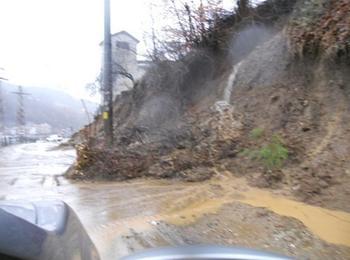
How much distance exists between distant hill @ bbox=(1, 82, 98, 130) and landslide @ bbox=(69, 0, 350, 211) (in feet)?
157

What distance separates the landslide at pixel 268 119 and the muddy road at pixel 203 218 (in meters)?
0.66

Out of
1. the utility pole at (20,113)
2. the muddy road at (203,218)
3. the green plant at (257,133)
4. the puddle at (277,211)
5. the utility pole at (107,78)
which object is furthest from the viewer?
the utility pole at (20,113)

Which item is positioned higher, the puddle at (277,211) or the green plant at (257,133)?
the green plant at (257,133)

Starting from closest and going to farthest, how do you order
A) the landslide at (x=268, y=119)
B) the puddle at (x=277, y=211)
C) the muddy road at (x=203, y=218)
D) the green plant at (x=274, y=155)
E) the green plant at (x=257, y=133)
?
1. the muddy road at (x=203, y=218)
2. the puddle at (x=277, y=211)
3. the landslide at (x=268, y=119)
4. the green plant at (x=274, y=155)
5. the green plant at (x=257, y=133)

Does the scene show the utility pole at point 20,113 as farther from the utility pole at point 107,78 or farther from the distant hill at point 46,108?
the utility pole at point 107,78

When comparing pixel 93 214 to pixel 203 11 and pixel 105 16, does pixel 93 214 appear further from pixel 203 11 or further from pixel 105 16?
pixel 203 11

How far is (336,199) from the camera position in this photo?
7559 mm

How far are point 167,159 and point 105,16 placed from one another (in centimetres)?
572

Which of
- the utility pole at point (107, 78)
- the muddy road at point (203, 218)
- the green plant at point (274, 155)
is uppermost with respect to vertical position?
the utility pole at point (107, 78)

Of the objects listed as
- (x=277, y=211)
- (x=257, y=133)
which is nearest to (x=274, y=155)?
(x=257, y=133)

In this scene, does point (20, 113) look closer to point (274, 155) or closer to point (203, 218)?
point (274, 155)

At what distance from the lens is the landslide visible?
360 inches

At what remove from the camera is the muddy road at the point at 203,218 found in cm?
586

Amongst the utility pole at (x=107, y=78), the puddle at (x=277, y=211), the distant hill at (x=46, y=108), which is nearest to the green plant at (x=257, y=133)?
the puddle at (x=277, y=211)
